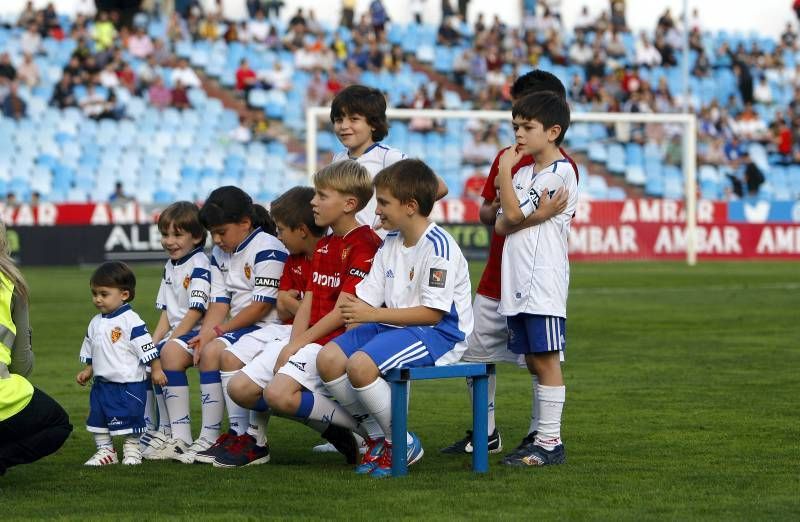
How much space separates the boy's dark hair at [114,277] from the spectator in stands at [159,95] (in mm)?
25531

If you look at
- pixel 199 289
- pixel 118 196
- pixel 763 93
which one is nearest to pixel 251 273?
pixel 199 289

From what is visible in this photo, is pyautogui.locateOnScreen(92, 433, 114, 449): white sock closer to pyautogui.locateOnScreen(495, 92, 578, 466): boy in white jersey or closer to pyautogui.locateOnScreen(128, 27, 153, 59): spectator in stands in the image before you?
pyautogui.locateOnScreen(495, 92, 578, 466): boy in white jersey

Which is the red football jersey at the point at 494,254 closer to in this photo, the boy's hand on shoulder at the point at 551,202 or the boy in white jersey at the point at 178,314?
the boy's hand on shoulder at the point at 551,202

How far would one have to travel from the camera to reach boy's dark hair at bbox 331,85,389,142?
23.4 ft

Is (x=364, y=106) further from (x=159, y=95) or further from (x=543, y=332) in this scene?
(x=159, y=95)

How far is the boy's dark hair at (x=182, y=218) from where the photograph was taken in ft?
24.1

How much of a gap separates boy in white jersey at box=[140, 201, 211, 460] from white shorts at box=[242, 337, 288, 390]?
1.91ft

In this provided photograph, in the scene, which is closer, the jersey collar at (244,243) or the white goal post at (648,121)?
the jersey collar at (244,243)

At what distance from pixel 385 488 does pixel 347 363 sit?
59 centimetres

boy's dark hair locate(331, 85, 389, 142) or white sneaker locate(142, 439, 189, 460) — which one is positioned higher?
boy's dark hair locate(331, 85, 389, 142)

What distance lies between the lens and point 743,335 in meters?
13.7

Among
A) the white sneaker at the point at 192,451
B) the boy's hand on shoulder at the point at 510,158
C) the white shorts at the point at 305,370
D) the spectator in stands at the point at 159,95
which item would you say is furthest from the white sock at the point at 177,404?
the spectator in stands at the point at 159,95

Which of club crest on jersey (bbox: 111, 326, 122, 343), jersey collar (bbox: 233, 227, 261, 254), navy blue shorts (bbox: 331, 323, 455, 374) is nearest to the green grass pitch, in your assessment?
navy blue shorts (bbox: 331, 323, 455, 374)

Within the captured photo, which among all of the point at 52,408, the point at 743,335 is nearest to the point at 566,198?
the point at 52,408
